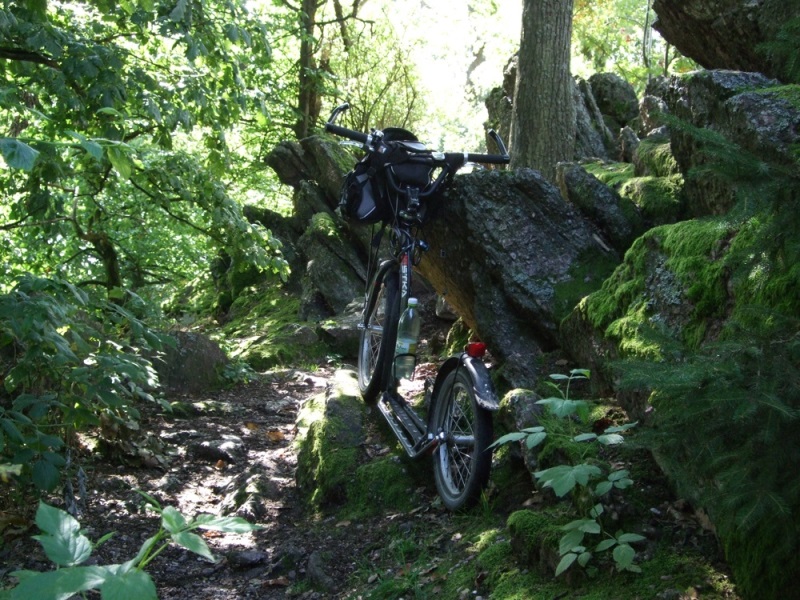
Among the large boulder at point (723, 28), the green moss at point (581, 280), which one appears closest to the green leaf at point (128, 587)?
the green moss at point (581, 280)

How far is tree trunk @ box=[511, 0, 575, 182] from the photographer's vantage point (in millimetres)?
7953

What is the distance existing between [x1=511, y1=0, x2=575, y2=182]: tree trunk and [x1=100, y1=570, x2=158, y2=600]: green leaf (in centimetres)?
714

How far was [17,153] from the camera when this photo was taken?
229 cm

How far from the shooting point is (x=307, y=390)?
26.2 feet

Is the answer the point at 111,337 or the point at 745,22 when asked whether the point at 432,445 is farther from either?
the point at 745,22

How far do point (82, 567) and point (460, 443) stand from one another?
9.51 feet

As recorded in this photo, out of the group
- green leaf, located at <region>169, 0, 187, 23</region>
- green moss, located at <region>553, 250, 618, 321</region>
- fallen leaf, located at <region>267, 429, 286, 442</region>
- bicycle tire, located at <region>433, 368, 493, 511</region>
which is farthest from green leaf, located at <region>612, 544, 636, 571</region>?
green leaf, located at <region>169, 0, 187, 23</region>

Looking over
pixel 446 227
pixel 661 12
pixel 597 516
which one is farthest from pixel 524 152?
pixel 597 516

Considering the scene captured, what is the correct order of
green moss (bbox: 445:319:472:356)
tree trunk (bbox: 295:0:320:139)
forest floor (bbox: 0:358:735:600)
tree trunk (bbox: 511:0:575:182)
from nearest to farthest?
forest floor (bbox: 0:358:735:600) → green moss (bbox: 445:319:472:356) → tree trunk (bbox: 511:0:575:182) → tree trunk (bbox: 295:0:320:139)

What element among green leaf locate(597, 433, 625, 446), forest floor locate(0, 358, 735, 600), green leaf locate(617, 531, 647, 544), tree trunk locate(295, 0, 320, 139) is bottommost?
forest floor locate(0, 358, 735, 600)

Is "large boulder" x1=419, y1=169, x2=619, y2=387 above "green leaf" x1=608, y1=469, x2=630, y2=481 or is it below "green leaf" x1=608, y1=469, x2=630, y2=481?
above

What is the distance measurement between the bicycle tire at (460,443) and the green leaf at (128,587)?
2.59 m

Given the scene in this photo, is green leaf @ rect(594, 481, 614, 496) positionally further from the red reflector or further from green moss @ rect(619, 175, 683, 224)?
green moss @ rect(619, 175, 683, 224)

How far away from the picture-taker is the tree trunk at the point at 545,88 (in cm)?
795
